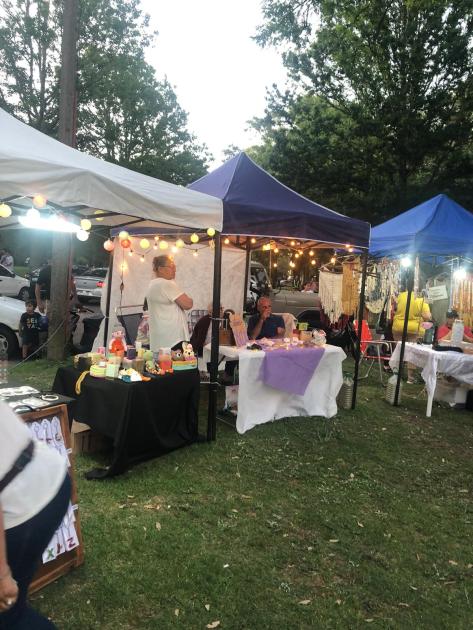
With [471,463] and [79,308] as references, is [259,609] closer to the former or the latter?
[471,463]

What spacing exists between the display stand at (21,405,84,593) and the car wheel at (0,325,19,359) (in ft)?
19.0

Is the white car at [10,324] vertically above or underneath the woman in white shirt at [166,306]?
underneath

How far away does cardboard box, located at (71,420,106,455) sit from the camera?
12.7 feet

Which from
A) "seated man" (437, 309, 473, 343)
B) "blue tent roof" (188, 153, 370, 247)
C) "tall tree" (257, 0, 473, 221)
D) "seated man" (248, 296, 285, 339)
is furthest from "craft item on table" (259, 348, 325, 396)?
"tall tree" (257, 0, 473, 221)

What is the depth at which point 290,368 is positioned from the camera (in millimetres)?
4996

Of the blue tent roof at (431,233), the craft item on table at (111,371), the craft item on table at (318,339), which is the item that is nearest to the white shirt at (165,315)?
the craft item on table at (111,371)

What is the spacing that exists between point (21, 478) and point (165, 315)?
3.77 meters

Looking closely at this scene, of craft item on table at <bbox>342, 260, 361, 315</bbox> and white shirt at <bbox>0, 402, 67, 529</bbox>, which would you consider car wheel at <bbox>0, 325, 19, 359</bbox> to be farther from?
white shirt at <bbox>0, 402, 67, 529</bbox>

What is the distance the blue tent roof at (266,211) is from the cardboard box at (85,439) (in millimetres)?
2351

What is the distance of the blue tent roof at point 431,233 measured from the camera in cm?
628

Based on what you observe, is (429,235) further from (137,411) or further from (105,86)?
(105,86)

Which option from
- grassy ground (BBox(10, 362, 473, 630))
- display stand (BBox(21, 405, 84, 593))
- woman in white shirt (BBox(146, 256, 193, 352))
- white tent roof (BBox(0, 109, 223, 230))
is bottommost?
grassy ground (BBox(10, 362, 473, 630))

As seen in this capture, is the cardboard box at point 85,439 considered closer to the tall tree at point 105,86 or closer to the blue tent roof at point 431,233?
the blue tent roof at point 431,233

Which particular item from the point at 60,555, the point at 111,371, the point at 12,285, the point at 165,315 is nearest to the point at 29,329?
the point at 165,315
